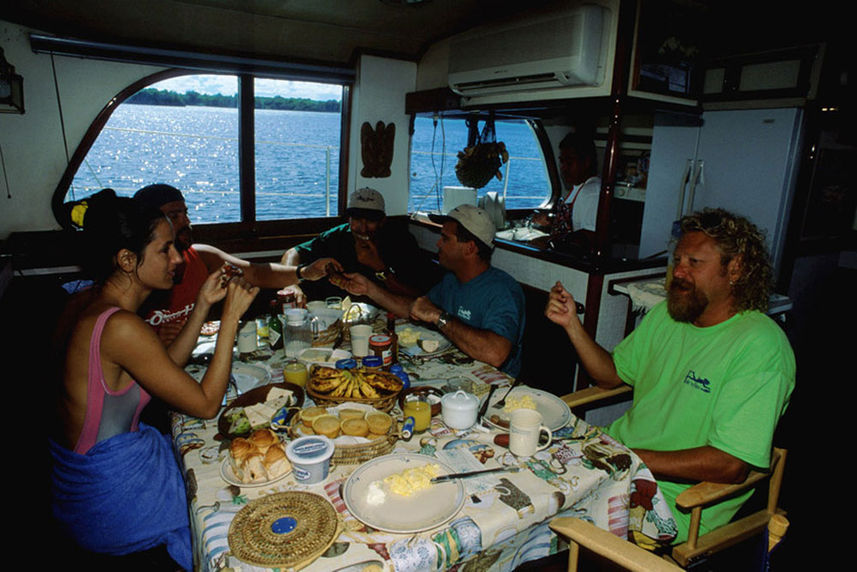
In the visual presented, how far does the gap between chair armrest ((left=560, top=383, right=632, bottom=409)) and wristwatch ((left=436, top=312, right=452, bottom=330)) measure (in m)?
0.69

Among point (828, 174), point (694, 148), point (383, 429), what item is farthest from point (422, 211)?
point (383, 429)

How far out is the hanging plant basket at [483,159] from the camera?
4516mm

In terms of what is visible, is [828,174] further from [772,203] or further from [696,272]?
[696,272]

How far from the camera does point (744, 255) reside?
79.1 inches

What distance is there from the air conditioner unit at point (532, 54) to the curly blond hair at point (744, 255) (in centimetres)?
171

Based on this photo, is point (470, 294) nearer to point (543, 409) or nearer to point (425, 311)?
point (425, 311)

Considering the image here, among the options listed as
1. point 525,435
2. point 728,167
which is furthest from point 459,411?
point 728,167

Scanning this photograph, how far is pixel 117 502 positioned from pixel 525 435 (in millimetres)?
1373

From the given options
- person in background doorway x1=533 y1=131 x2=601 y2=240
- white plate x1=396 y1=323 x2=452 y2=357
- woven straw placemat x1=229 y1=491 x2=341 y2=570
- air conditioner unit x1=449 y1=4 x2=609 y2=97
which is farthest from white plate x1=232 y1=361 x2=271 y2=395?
person in background doorway x1=533 y1=131 x2=601 y2=240

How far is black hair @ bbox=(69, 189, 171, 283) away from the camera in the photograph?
1.83m

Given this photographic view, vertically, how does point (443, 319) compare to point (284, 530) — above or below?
above

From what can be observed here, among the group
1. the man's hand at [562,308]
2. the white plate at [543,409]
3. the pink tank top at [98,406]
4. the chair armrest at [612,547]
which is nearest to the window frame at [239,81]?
the pink tank top at [98,406]

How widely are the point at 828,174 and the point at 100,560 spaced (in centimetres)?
578

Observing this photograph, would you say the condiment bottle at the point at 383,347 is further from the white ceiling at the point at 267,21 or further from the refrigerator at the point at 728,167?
the refrigerator at the point at 728,167
